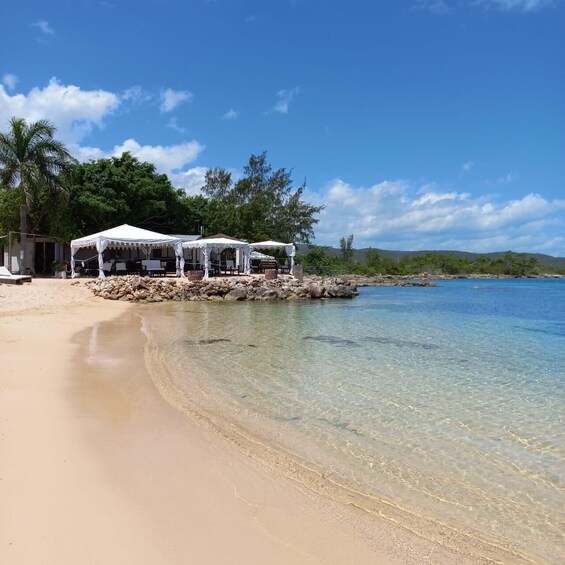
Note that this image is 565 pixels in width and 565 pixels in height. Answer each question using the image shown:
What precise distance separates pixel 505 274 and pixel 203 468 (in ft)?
326

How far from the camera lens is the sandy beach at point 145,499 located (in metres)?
2.95

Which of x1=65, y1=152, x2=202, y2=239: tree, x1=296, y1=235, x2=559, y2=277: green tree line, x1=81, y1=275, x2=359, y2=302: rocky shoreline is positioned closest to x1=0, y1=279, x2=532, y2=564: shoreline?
x1=81, y1=275, x2=359, y2=302: rocky shoreline

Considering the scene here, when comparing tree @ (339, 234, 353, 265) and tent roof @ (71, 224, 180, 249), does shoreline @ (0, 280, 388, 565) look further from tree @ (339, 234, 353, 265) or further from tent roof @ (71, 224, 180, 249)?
tree @ (339, 234, 353, 265)

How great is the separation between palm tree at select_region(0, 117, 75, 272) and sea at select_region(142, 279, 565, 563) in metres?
16.6

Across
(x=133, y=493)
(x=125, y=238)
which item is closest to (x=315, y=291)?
(x=125, y=238)

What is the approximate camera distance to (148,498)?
11.9ft

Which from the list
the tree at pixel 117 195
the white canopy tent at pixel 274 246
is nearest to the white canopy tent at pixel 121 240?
the tree at pixel 117 195

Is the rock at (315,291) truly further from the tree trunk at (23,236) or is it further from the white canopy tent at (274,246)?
the tree trunk at (23,236)

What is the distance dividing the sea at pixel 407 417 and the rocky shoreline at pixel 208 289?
359 inches

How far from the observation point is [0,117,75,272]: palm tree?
25484 mm

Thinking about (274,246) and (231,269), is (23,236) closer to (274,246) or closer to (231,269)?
(231,269)

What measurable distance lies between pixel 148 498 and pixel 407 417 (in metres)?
3.80

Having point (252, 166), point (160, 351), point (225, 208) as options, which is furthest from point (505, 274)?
point (160, 351)

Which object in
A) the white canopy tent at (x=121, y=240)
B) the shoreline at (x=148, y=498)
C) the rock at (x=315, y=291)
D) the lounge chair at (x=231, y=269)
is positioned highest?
the white canopy tent at (x=121, y=240)
